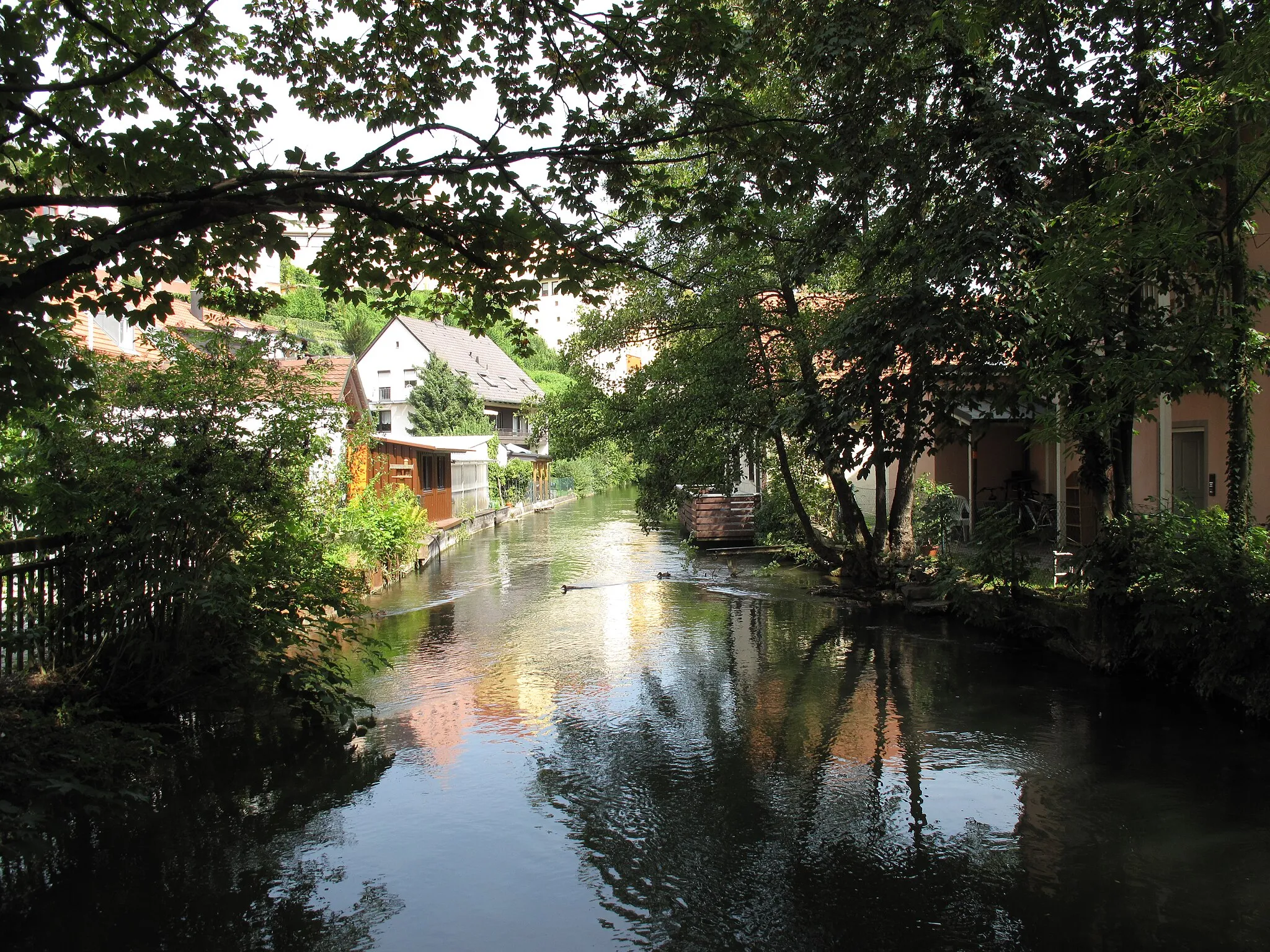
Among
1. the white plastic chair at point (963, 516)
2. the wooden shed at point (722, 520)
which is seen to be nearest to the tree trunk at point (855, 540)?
the white plastic chair at point (963, 516)

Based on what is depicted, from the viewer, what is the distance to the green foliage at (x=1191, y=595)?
8.25 m

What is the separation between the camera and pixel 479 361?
180ft

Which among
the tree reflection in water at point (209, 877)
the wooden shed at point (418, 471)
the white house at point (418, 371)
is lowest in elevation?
the tree reflection in water at point (209, 877)

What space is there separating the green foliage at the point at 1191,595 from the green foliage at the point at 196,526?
308 inches

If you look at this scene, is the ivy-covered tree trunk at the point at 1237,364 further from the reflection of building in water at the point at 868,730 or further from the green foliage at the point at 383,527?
the green foliage at the point at 383,527

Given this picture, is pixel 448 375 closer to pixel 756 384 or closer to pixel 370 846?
pixel 756 384

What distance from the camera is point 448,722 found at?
855 centimetres

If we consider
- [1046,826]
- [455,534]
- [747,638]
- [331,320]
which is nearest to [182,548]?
[1046,826]

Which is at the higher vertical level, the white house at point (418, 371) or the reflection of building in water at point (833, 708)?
the white house at point (418, 371)

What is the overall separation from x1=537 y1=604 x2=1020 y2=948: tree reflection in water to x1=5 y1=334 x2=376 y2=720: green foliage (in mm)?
2581

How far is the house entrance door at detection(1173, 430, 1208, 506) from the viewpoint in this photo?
1386 cm

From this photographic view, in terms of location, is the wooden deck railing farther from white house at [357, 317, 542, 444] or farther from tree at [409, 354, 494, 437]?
tree at [409, 354, 494, 437]

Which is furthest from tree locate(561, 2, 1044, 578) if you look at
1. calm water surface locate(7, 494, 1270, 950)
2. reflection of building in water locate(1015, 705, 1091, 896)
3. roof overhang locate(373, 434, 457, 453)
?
roof overhang locate(373, 434, 457, 453)

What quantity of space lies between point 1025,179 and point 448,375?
36790 millimetres
